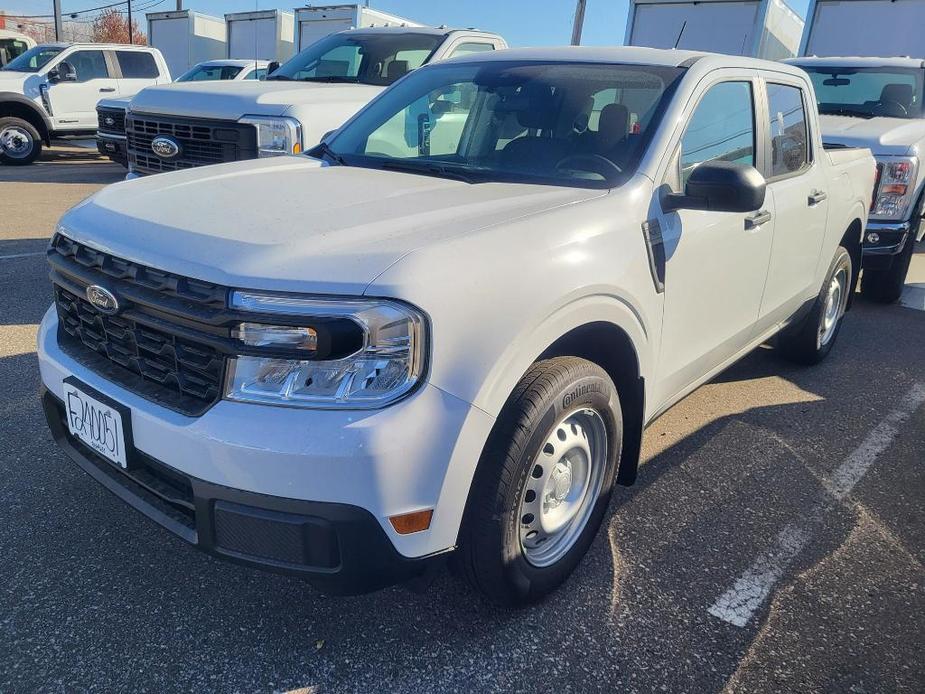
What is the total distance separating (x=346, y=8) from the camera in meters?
15.6

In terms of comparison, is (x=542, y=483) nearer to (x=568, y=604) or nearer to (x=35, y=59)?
(x=568, y=604)

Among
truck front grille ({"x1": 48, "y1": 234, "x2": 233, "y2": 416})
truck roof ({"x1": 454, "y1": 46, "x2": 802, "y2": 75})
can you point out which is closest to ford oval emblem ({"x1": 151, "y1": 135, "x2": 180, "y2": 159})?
truck roof ({"x1": 454, "y1": 46, "x2": 802, "y2": 75})

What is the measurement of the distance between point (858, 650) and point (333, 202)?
2.20 metres

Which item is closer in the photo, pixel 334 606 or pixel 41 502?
pixel 334 606

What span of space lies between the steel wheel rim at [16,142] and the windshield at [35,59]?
4.01 feet

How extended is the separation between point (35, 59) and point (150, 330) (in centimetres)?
1479

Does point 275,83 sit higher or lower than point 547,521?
higher

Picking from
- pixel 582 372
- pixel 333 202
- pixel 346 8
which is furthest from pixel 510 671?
pixel 346 8

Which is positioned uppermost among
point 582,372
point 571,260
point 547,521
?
point 571,260

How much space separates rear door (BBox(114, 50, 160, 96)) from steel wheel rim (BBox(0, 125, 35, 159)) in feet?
6.00

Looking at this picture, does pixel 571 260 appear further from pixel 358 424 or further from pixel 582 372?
pixel 358 424

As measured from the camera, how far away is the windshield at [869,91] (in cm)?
761

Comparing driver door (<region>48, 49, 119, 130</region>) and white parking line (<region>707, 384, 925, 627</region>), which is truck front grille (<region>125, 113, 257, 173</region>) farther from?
driver door (<region>48, 49, 119, 130</region>)

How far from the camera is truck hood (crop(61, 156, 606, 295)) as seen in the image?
1.95m
